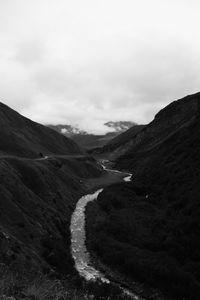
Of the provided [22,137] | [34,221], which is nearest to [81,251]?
[34,221]

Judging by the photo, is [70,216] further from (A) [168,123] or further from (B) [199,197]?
(A) [168,123]

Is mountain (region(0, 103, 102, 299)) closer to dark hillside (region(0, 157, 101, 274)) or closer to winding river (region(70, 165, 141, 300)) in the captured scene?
dark hillside (region(0, 157, 101, 274))

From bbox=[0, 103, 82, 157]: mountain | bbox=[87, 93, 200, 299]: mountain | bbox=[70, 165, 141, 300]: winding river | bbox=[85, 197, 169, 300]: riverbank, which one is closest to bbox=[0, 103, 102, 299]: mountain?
bbox=[70, 165, 141, 300]: winding river

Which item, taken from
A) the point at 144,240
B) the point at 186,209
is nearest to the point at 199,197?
the point at 186,209

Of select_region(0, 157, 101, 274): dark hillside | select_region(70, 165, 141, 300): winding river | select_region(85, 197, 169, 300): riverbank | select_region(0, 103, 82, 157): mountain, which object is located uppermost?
select_region(0, 103, 82, 157): mountain

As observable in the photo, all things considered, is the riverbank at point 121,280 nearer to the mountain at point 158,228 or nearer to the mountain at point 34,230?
the mountain at point 158,228
